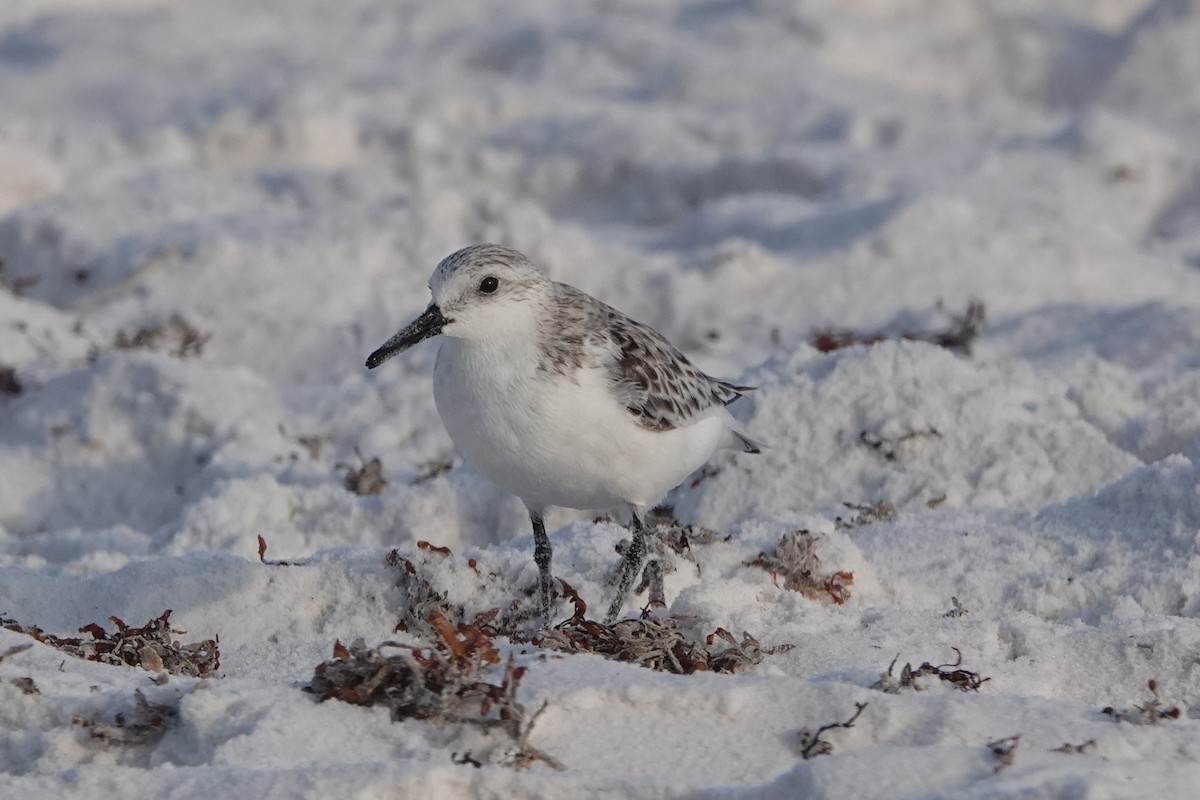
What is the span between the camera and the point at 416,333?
4.43 meters

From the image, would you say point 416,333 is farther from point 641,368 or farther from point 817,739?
point 817,739

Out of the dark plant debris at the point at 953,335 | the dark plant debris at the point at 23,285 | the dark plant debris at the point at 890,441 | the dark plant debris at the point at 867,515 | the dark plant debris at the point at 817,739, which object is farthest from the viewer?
the dark plant debris at the point at 23,285

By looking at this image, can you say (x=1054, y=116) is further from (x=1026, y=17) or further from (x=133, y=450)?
(x=133, y=450)

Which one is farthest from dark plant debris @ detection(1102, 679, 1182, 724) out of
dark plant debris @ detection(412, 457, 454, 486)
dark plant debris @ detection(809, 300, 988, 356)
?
dark plant debris @ detection(809, 300, 988, 356)

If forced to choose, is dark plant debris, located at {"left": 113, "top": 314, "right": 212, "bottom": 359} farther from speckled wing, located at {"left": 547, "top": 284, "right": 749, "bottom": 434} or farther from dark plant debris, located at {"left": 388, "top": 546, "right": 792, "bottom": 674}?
dark plant debris, located at {"left": 388, "top": 546, "right": 792, "bottom": 674}

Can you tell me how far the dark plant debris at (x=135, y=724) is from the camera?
11.0 feet

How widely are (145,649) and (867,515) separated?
8.40ft

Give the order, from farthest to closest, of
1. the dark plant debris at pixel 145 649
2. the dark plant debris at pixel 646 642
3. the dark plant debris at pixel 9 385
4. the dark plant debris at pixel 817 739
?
the dark plant debris at pixel 9 385 → the dark plant debris at pixel 145 649 → the dark plant debris at pixel 646 642 → the dark plant debris at pixel 817 739

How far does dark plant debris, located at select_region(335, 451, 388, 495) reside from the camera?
609 cm

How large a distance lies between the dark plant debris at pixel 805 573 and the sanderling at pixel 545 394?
16.5 inches

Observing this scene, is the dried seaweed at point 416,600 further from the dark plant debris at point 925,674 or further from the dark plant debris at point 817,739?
the dark plant debris at point 817,739

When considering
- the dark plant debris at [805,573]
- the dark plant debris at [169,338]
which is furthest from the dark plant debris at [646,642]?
the dark plant debris at [169,338]

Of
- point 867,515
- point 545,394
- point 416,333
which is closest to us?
point 545,394

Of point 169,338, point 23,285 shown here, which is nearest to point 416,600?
point 169,338
